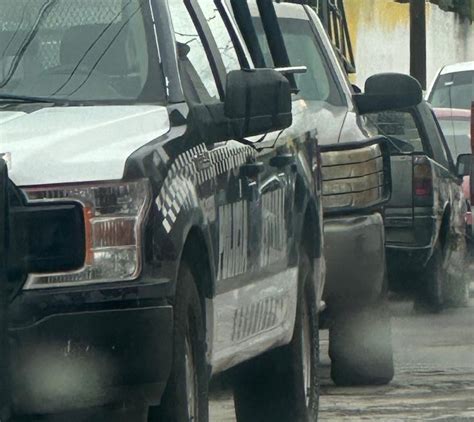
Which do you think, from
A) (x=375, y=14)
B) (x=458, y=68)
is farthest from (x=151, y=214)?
(x=375, y=14)

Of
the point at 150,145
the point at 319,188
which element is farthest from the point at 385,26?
the point at 150,145

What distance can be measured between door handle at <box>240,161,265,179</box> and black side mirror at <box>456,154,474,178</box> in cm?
743

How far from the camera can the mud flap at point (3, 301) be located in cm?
479

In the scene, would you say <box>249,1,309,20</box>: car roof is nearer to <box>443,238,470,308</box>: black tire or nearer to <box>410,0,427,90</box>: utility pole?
<box>443,238,470,308</box>: black tire

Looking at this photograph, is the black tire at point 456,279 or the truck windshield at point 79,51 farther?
the black tire at point 456,279

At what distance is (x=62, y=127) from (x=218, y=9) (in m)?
1.92

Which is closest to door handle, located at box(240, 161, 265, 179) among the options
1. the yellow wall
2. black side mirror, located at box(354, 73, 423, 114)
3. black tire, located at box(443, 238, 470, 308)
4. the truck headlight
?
the truck headlight

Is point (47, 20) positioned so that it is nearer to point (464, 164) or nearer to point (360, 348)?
point (360, 348)

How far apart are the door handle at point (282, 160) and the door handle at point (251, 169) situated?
1.10 ft

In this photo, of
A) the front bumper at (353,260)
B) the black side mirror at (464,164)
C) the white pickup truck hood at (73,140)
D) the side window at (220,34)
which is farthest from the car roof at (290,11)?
the white pickup truck hood at (73,140)

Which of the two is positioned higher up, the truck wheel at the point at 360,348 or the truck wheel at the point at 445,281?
the truck wheel at the point at 360,348

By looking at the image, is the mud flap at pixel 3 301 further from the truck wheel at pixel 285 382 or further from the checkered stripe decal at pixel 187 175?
the truck wheel at pixel 285 382

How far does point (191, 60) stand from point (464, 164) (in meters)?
8.73

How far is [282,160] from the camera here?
24.0 ft
